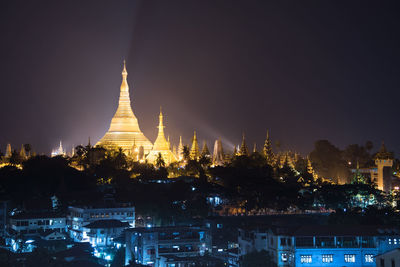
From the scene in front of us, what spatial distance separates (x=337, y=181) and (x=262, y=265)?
37768 millimetres

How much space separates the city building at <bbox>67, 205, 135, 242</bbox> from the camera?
44.7 meters

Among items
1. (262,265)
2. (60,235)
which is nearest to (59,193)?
(60,235)

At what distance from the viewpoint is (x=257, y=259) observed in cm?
3456

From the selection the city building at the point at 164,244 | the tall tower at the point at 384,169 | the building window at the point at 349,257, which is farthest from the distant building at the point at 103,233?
the tall tower at the point at 384,169

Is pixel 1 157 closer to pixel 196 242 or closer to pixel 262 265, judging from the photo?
pixel 196 242

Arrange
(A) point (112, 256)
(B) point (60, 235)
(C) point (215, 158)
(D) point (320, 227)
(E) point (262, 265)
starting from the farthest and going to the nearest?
(C) point (215, 158), (B) point (60, 235), (A) point (112, 256), (D) point (320, 227), (E) point (262, 265)

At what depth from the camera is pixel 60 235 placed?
43.9 m

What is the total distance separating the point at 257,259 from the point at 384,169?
35198 mm

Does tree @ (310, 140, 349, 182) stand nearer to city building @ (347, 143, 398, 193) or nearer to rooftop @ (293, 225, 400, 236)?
city building @ (347, 143, 398, 193)

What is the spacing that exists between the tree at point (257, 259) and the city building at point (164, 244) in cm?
322

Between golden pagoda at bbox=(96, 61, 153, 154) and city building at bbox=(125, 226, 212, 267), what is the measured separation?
87.3 ft

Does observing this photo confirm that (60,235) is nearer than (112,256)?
No

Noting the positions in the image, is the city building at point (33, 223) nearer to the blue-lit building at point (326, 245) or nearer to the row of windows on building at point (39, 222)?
the row of windows on building at point (39, 222)

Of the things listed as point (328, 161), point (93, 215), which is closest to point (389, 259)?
point (93, 215)
